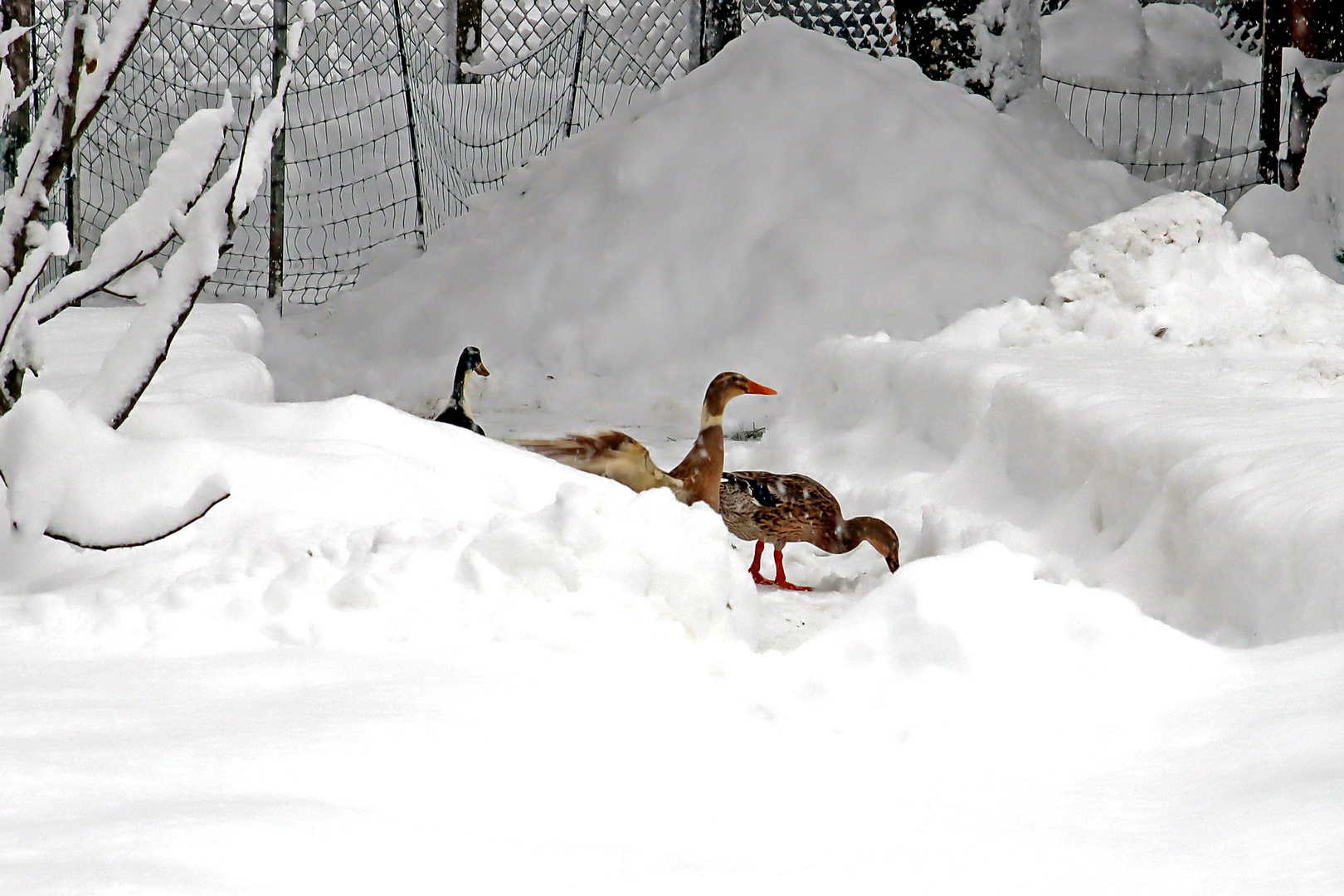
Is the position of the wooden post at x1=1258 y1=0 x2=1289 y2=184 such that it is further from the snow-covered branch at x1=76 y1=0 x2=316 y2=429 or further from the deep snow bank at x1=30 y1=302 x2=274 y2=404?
the snow-covered branch at x1=76 y1=0 x2=316 y2=429

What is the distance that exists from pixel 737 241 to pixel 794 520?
377 centimetres

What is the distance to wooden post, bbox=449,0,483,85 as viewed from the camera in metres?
13.3

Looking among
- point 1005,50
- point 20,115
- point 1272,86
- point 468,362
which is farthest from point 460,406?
point 1272,86

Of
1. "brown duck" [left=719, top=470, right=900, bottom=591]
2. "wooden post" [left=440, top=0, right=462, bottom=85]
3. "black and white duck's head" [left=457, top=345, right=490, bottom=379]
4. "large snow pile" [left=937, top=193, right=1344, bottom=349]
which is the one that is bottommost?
"brown duck" [left=719, top=470, right=900, bottom=591]

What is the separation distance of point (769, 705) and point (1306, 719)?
65 centimetres

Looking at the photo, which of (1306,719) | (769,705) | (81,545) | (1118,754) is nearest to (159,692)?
(81,545)

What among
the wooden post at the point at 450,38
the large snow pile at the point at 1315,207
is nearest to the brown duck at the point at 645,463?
the large snow pile at the point at 1315,207

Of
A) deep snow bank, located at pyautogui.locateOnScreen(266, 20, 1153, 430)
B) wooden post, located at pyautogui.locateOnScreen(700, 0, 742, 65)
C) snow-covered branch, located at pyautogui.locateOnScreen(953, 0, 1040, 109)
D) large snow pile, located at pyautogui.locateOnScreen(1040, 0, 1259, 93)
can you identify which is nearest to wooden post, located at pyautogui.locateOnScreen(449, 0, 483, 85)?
wooden post, located at pyautogui.locateOnScreen(700, 0, 742, 65)

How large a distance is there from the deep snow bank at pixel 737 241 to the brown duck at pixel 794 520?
257 cm

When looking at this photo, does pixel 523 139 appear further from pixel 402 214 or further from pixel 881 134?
pixel 881 134

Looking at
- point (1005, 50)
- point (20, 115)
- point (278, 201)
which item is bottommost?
point (278, 201)

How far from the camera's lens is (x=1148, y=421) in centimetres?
309

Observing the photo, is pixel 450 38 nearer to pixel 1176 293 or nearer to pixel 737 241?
pixel 737 241

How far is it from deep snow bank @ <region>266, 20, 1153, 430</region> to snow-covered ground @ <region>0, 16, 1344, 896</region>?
177 centimetres
